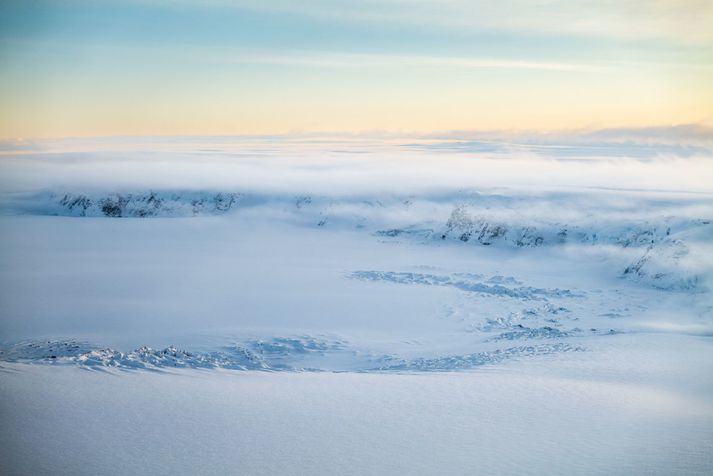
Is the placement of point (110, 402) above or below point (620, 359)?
above

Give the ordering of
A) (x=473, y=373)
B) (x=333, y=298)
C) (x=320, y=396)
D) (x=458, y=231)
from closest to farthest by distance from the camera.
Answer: (x=320, y=396), (x=473, y=373), (x=333, y=298), (x=458, y=231)

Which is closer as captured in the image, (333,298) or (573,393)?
(573,393)

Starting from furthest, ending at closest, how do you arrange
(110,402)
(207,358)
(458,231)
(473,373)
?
(458,231) < (207,358) < (473,373) < (110,402)

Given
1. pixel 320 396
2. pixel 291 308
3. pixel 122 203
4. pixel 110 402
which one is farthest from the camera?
pixel 122 203

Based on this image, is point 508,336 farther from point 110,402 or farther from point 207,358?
point 110,402

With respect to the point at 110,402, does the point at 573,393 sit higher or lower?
lower

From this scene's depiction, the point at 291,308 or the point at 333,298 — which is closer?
the point at 291,308

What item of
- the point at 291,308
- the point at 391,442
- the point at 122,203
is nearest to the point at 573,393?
the point at 391,442

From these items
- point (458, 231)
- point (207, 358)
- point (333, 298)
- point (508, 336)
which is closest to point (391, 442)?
point (207, 358)

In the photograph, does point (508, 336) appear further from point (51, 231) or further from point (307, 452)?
point (51, 231)
